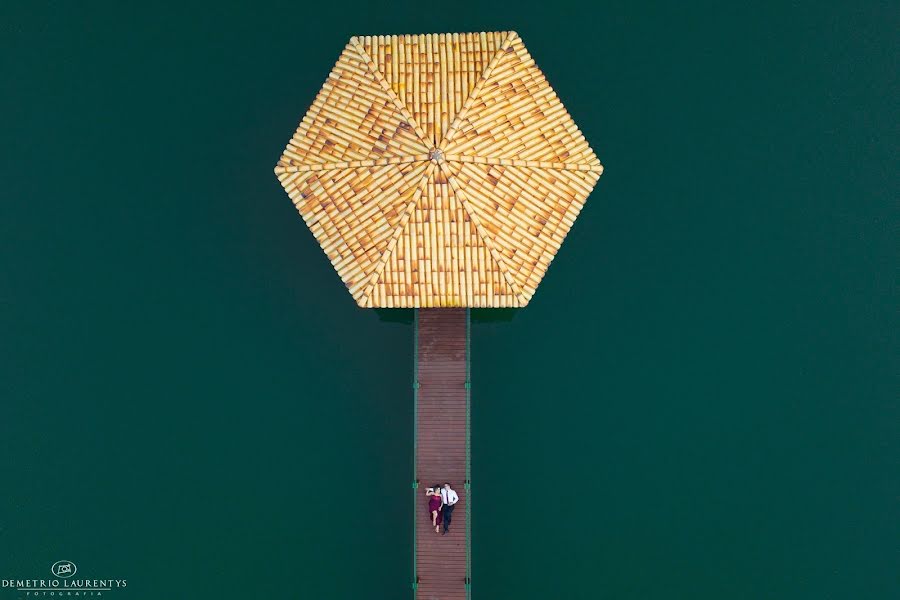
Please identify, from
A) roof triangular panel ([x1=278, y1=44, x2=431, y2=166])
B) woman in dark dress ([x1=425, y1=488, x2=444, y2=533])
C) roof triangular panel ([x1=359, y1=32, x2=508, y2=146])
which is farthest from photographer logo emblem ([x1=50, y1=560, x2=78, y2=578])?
roof triangular panel ([x1=359, y1=32, x2=508, y2=146])

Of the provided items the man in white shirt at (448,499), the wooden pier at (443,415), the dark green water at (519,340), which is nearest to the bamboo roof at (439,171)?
the wooden pier at (443,415)

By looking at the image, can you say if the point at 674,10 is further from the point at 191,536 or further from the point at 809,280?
the point at 191,536

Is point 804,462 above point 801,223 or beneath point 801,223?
beneath

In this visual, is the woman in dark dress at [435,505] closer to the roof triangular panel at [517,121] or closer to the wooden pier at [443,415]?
the wooden pier at [443,415]

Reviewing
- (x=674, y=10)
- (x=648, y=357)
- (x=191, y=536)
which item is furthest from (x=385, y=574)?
(x=674, y=10)

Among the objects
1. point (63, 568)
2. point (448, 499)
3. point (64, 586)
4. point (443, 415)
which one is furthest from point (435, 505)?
point (64, 586)

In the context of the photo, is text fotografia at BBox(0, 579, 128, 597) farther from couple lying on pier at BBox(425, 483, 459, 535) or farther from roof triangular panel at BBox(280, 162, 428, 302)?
roof triangular panel at BBox(280, 162, 428, 302)
